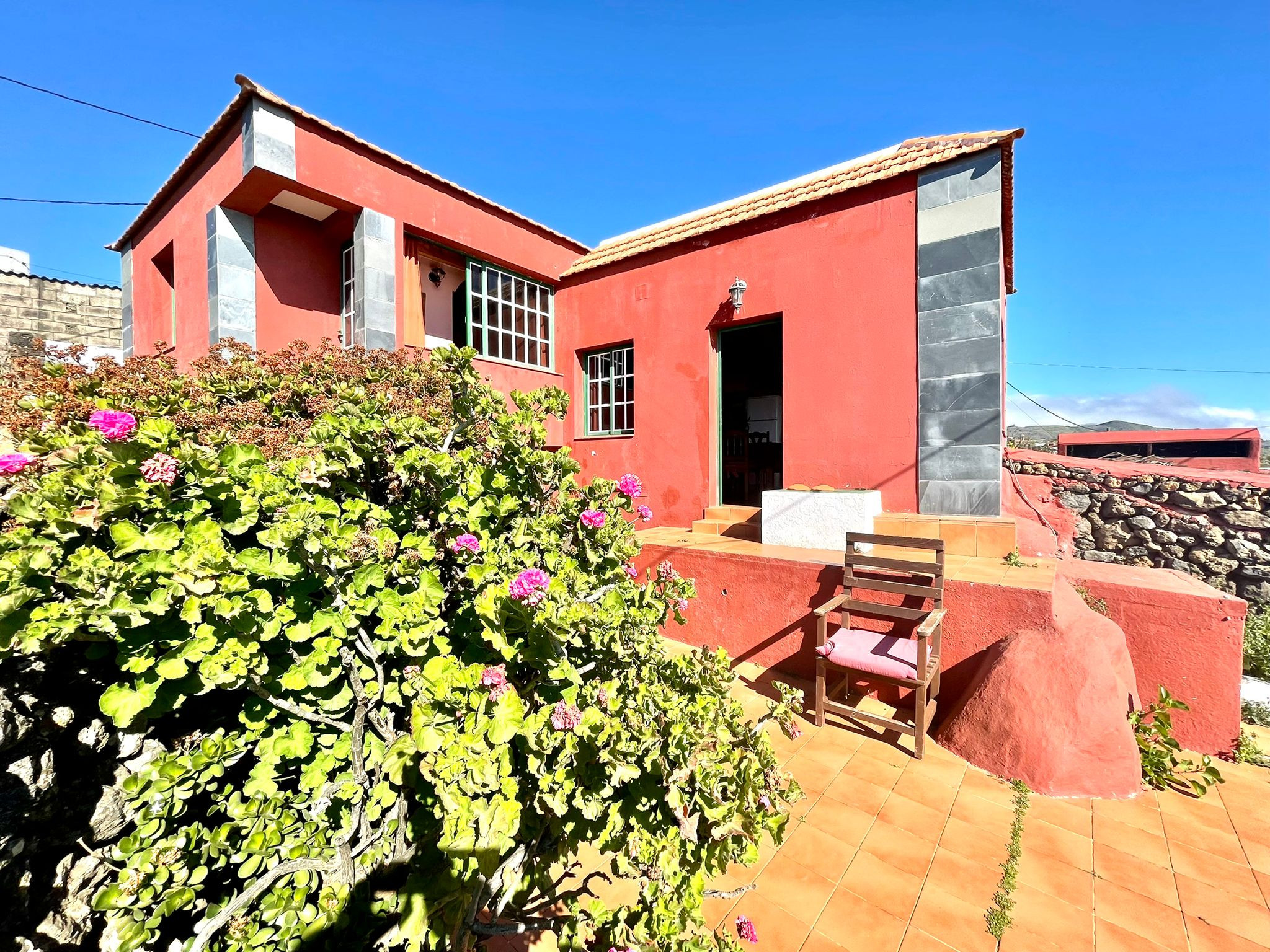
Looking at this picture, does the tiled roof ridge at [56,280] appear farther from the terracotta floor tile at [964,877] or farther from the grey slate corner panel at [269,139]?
the terracotta floor tile at [964,877]

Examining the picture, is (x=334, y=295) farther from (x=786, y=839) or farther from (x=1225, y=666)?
(x=1225, y=666)

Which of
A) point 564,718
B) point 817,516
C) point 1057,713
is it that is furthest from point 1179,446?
point 564,718

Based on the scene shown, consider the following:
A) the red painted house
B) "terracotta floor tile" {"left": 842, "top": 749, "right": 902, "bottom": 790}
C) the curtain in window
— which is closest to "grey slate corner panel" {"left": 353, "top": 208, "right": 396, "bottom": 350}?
the red painted house

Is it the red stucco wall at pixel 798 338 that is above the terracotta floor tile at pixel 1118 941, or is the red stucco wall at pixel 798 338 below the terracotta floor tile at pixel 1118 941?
above

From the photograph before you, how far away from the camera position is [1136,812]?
8.63 feet

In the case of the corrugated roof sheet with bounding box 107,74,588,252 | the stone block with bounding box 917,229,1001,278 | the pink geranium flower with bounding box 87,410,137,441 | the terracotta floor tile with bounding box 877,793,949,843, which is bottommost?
the terracotta floor tile with bounding box 877,793,949,843

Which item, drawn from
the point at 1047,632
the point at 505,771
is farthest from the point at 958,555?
the point at 505,771

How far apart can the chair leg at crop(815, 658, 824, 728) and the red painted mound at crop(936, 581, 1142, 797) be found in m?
0.76

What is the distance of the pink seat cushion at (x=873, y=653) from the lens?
10.1ft

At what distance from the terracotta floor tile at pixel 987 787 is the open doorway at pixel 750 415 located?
471cm

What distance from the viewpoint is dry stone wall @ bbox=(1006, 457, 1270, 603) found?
6484 millimetres

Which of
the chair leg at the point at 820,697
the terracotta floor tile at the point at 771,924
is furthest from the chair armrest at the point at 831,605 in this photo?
the terracotta floor tile at the point at 771,924

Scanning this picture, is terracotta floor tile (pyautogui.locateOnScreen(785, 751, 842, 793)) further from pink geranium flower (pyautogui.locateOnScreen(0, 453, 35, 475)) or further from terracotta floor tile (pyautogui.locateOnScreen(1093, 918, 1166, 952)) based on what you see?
pink geranium flower (pyautogui.locateOnScreen(0, 453, 35, 475))

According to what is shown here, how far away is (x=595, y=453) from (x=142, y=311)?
6506mm
